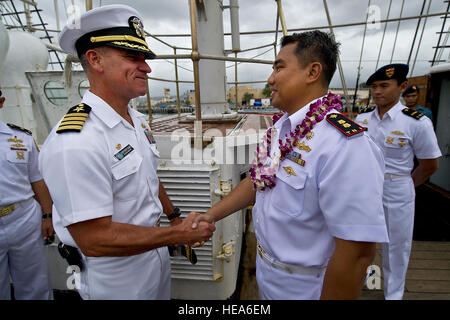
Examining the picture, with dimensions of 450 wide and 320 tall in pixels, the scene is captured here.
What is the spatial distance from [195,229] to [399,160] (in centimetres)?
237

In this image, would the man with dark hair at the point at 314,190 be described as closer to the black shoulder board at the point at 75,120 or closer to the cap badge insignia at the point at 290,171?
the cap badge insignia at the point at 290,171

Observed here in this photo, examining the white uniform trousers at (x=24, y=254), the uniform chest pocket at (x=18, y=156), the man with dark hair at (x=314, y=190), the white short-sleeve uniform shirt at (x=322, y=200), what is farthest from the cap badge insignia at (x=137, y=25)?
the white uniform trousers at (x=24, y=254)

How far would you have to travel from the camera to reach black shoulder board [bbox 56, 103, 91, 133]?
1213mm

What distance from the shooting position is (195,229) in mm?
1544

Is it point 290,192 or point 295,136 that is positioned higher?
point 295,136

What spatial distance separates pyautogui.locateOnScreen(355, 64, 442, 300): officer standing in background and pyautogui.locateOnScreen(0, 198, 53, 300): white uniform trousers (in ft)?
11.8

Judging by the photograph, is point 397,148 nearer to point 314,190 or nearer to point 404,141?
point 404,141

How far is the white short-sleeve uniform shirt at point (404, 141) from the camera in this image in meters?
2.53

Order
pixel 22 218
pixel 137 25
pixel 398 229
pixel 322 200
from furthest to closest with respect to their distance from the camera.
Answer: pixel 398 229 < pixel 22 218 < pixel 137 25 < pixel 322 200

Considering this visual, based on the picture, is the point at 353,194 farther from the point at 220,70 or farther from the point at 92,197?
the point at 220,70

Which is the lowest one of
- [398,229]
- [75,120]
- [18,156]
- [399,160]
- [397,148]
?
[398,229]

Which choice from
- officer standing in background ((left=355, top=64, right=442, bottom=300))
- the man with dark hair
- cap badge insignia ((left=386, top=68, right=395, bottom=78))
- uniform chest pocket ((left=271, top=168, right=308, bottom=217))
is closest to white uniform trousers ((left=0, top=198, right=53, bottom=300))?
the man with dark hair

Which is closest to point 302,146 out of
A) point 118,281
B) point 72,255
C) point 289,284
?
point 289,284
